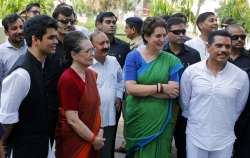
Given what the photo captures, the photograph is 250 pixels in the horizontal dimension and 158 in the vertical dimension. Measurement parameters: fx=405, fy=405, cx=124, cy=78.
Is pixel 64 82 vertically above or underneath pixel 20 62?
underneath

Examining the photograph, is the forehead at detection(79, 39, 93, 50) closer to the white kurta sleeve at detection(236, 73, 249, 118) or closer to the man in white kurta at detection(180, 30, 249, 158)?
the man in white kurta at detection(180, 30, 249, 158)

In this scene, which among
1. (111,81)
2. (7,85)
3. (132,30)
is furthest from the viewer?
(132,30)

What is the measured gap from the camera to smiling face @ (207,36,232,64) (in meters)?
3.67

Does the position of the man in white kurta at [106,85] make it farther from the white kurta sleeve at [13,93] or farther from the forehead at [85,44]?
the white kurta sleeve at [13,93]

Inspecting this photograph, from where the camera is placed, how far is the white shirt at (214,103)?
362 cm

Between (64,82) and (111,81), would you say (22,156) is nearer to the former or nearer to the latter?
(64,82)

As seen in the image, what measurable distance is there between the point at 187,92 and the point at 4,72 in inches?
78.9

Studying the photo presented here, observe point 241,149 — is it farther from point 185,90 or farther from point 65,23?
point 65,23

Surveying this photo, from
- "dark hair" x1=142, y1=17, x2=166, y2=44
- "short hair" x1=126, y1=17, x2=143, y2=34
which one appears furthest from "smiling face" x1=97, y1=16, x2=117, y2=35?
"dark hair" x1=142, y1=17, x2=166, y2=44

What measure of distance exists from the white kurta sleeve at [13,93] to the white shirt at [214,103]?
1597mm

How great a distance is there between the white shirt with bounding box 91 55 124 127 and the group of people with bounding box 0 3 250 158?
0.03ft

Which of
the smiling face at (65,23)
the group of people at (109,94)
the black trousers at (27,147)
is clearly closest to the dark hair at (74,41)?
the group of people at (109,94)

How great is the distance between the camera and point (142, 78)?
3.84m

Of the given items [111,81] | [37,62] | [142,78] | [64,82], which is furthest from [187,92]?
[37,62]
